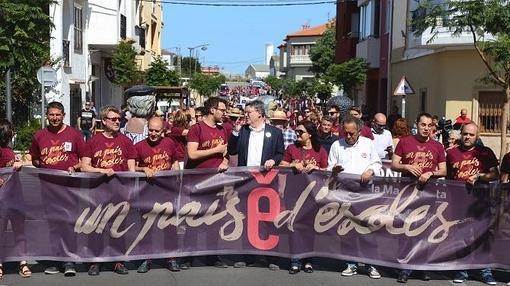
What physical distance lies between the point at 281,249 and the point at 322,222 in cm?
54

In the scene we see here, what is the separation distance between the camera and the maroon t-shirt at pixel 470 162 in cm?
801

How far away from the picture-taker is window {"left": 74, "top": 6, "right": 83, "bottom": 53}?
30516 mm

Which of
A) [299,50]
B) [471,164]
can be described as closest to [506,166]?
[471,164]

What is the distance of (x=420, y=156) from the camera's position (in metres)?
8.16

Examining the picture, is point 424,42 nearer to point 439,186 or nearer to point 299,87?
point 439,186

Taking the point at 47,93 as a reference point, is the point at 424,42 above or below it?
above

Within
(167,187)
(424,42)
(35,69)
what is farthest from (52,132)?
(424,42)

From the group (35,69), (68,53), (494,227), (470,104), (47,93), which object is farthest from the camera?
(68,53)

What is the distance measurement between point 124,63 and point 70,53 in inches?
229

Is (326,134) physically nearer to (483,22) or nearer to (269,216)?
(269,216)

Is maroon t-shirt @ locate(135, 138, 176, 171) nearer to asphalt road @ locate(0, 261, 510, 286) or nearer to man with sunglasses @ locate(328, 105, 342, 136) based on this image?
asphalt road @ locate(0, 261, 510, 286)

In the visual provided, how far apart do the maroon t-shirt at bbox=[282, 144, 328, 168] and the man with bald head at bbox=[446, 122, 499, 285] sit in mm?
1380

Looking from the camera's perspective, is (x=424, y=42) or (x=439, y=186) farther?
(x=424, y=42)

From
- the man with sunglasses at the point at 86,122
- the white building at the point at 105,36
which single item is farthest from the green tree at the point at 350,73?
the man with sunglasses at the point at 86,122
